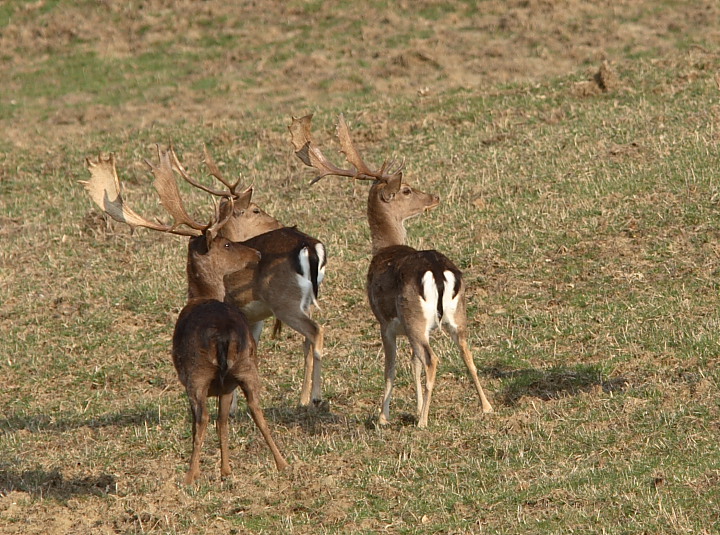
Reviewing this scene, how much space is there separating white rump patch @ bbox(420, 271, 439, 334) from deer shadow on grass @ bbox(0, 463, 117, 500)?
8.76ft

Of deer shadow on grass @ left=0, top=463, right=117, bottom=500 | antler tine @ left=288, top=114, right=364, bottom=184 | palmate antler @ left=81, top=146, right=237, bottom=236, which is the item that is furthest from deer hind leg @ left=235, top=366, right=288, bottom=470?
antler tine @ left=288, top=114, right=364, bottom=184

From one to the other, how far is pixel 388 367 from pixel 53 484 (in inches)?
109

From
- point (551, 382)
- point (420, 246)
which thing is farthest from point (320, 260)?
point (420, 246)

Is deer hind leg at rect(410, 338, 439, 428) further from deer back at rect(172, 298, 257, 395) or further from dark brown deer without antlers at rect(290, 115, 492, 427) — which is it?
deer back at rect(172, 298, 257, 395)

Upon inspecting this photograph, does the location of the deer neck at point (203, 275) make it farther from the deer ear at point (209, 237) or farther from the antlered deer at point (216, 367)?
the antlered deer at point (216, 367)

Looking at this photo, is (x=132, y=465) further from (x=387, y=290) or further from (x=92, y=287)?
(x=92, y=287)

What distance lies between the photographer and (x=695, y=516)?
6.67 meters

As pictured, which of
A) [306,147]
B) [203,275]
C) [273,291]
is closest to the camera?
[203,275]

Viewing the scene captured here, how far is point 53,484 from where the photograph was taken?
8312 mm

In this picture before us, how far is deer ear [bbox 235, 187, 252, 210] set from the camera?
11.3 m

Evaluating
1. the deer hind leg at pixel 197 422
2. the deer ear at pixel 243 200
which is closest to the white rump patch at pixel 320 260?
the deer ear at pixel 243 200

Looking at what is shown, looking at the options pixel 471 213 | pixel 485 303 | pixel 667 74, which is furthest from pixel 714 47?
pixel 485 303

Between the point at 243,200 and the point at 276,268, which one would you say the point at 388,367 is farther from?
the point at 243,200

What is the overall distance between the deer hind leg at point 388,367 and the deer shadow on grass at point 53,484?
2170mm
